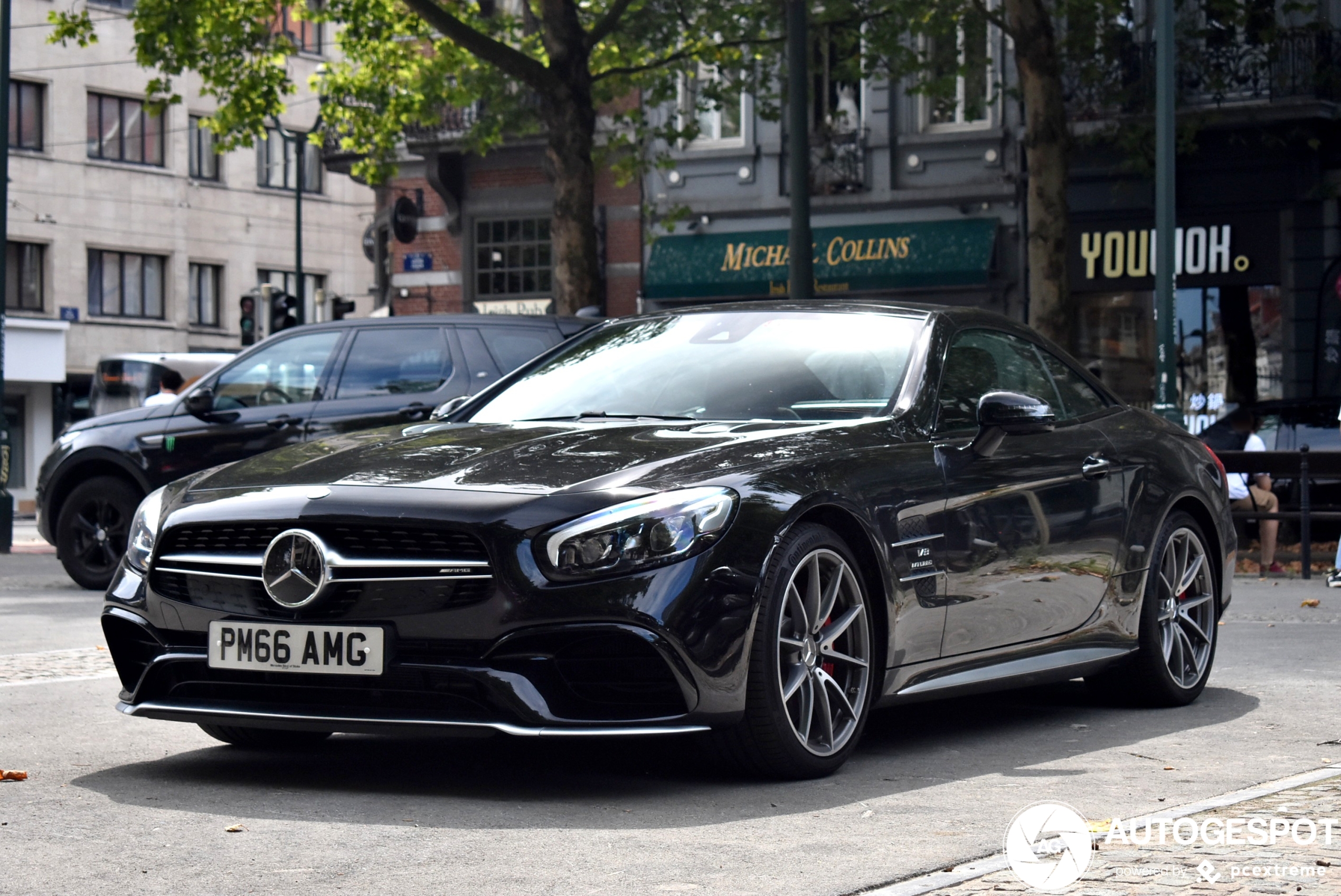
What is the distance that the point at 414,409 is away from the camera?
1349 cm

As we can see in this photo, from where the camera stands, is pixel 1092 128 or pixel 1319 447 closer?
pixel 1319 447

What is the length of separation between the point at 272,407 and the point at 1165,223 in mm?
8451

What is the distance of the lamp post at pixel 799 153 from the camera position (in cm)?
1916

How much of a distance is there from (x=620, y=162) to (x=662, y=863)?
24.3 meters

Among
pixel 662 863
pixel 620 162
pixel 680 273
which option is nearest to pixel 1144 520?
pixel 662 863

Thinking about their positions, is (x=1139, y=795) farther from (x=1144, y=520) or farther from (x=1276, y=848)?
(x=1144, y=520)

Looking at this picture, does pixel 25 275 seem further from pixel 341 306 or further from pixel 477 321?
pixel 477 321

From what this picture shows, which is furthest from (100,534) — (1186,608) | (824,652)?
(824,652)

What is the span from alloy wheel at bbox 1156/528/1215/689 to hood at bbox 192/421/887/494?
202 centimetres

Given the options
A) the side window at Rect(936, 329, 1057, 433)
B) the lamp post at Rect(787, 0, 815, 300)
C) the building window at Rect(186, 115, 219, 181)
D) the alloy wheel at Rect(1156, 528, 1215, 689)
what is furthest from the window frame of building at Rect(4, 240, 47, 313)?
the side window at Rect(936, 329, 1057, 433)

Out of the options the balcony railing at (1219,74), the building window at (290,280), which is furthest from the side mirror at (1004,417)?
the building window at (290,280)

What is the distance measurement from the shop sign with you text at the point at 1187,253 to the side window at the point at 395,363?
49.2ft

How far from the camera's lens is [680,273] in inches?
1267

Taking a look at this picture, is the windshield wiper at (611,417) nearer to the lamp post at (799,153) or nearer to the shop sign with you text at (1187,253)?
the lamp post at (799,153)
